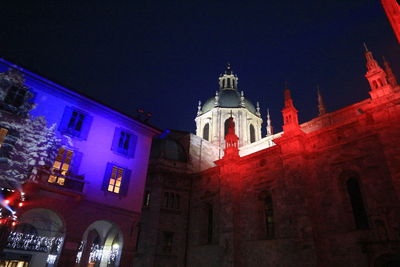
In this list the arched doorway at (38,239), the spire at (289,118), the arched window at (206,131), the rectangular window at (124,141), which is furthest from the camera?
the arched window at (206,131)

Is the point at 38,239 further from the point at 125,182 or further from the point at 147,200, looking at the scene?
the point at 147,200

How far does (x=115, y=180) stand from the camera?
1902cm

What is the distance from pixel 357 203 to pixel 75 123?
19.3m

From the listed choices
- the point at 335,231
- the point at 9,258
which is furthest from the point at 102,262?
the point at 335,231

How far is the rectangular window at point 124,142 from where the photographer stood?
1989 cm

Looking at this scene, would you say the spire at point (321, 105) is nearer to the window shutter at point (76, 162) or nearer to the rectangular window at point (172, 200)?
the rectangular window at point (172, 200)

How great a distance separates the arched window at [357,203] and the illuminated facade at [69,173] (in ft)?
47.2

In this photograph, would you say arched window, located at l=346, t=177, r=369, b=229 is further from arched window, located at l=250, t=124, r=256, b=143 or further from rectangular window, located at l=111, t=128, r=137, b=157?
arched window, located at l=250, t=124, r=256, b=143

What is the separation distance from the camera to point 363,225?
57.5ft

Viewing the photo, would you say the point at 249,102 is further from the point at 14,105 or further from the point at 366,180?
the point at 14,105

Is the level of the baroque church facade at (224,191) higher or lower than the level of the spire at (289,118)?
lower

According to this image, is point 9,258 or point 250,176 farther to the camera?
point 250,176

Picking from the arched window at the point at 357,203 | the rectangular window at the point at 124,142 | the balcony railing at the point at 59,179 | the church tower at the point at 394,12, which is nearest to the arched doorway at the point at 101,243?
the rectangular window at the point at 124,142

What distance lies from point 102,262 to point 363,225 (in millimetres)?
21097
